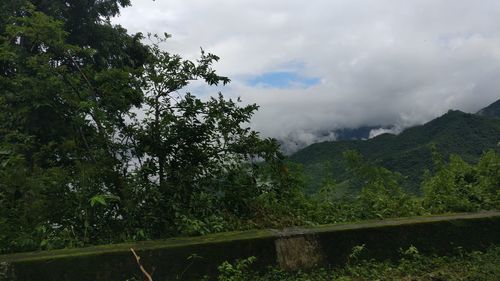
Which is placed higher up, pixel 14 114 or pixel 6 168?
pixel 14 114

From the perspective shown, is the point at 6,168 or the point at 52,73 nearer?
the point at 6,168

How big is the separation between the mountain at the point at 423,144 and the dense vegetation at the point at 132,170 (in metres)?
12.3

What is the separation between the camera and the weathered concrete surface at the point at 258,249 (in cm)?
362

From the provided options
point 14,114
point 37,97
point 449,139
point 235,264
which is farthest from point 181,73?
point 449,139

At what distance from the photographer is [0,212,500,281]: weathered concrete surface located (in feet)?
11.9

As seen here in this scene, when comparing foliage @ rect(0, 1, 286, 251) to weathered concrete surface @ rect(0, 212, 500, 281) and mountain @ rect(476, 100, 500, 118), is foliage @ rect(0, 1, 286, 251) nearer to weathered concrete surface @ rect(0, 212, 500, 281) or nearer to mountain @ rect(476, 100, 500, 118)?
weathered concrete surface @ rect(0, 212, 500, 281)

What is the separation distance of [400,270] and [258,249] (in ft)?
4.26

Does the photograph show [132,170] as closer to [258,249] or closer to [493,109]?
[258,249]

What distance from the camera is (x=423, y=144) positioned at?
27.1 m

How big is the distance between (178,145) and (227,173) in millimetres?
690

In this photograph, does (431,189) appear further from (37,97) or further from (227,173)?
(37,97)

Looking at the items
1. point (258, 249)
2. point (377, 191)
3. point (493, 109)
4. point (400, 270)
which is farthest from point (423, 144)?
point (493, 109)

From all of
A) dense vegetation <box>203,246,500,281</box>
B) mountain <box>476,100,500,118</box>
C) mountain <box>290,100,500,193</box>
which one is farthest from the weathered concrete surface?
mountain <box>476,100,500,118</box>

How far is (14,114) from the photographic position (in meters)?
5.53
